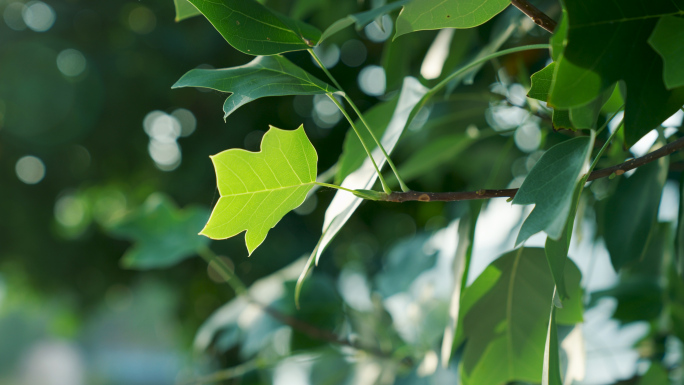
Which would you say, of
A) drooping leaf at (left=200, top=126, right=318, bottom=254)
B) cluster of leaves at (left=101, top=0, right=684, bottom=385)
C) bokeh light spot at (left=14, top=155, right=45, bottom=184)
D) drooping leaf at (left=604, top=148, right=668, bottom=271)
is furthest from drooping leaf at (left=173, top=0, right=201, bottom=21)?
bokeh light spot at (left=14, top=155, right=45, bottom=184)

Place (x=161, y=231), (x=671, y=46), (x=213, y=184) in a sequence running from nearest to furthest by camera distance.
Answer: (x=671, y=46) < (x=161, y=231) < (x=213, y=184)

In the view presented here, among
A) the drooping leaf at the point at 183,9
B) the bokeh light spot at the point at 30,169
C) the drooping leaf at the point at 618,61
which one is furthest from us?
the bokeh light spot at the point at 30,169

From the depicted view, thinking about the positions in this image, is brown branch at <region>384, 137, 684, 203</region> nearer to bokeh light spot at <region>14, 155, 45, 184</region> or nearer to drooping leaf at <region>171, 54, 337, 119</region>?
drooping leaf at <region>171, 54, 337, 119</region>

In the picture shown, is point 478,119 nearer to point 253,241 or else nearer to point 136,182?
point 253,241

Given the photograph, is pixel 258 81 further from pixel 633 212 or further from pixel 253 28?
pixel 633 212

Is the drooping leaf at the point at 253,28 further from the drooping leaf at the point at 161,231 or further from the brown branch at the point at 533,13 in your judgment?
the drooping leaf at the point at 161,231

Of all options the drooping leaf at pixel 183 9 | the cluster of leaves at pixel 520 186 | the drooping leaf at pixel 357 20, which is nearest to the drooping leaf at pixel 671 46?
the cluster of leaves at pixel 520 186

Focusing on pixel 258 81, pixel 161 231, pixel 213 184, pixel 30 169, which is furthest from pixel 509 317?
pixel 30 169
